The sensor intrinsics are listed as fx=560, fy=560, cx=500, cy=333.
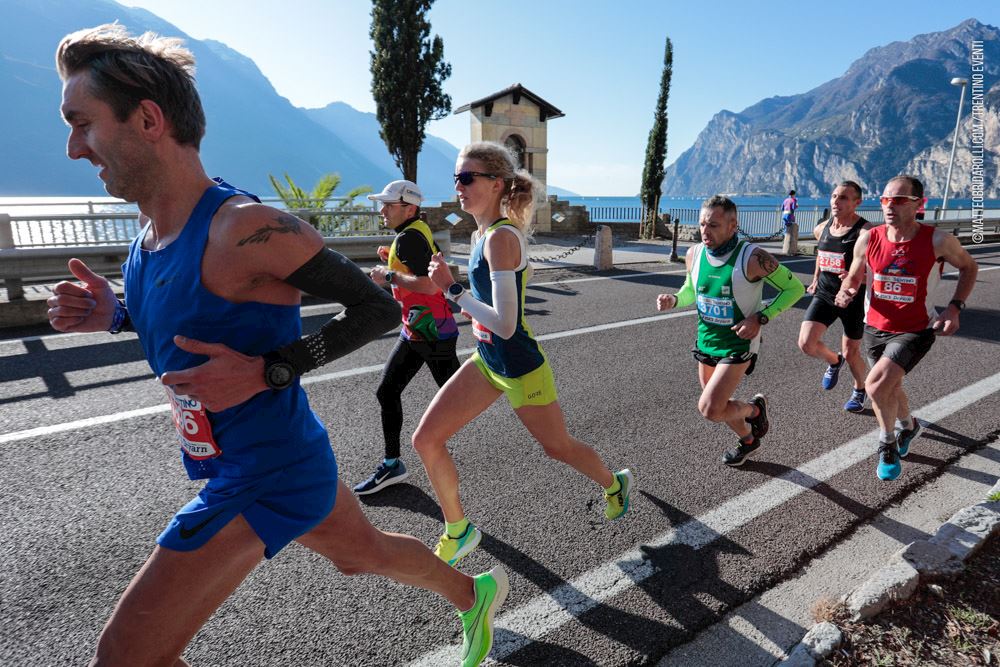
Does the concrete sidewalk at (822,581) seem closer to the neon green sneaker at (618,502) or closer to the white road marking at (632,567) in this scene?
the white road marking at (632,567)

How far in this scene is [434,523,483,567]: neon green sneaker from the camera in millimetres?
2670

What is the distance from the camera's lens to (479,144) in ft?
8.93

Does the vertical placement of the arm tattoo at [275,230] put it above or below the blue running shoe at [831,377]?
above

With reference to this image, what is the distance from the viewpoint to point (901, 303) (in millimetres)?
3820

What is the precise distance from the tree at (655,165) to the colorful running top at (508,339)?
71.8ft

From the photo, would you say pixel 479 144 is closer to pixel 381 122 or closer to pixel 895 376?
pixel 895 376

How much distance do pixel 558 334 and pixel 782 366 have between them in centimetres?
262

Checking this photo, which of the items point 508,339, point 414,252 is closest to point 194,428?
point 508,339

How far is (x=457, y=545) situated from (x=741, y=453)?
2121 mm

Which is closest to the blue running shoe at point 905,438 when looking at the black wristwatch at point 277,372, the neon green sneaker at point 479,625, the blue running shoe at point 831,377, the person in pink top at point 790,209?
the blue running shoe at point 831,377

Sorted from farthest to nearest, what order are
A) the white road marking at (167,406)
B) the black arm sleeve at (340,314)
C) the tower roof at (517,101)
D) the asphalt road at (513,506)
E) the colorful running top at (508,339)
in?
the tower roof at (517,101)
the white road marking at (167,406)
the colorful running top at (508,339)
the asphalt road at (513,506)
the black arm sleeve at (340,314)

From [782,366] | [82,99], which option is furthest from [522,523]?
[782,366]

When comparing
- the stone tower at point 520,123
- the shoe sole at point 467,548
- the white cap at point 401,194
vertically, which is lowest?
the shoe sole at point 467,548

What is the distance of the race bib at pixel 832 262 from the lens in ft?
17.4
